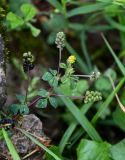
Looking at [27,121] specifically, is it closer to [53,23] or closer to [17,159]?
[17,159]

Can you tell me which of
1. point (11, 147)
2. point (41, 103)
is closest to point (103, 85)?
point (41, 103)

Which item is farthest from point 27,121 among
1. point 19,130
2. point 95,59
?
point 95,59

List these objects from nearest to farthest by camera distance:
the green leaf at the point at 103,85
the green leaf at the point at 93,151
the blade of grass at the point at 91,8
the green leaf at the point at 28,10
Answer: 1. the green leaf at the point at 93,151
2. the blade of grass at the point at 91,8
3. the green leaf at the point at 28,10
4. the green leaf at the point at 103,85

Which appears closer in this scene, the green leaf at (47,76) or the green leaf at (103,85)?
the green leaf at (47,76)

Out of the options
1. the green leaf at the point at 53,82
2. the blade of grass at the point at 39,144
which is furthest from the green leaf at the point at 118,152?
the green leaf at the point at 53,82

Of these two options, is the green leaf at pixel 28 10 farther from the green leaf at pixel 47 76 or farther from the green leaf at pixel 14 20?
the green leaf at pixel 47 76

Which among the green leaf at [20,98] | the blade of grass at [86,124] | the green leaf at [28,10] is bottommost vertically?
the blade of grass at [86,124]
